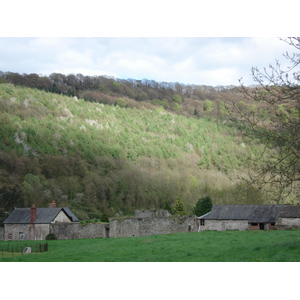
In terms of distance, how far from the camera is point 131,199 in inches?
2778

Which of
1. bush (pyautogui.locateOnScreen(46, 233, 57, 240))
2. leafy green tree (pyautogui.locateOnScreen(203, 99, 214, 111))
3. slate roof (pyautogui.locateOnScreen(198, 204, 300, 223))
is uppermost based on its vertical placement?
leafy green tree (pyautogui.locateOnScreen(203, 99, 214, 111))

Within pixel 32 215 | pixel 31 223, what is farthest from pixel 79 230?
pixel 32 215

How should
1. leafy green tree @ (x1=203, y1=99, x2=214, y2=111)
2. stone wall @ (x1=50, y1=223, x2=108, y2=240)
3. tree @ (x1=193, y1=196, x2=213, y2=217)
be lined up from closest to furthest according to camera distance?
1. stone wall @ (x1=50, y1=223, x2=108, y2=240)
2. tree @ (x1=193, y1=196, x2=213, y2=217)
3. leafy green tree @ (x1=203, y1=99, x2=214, y2=111)

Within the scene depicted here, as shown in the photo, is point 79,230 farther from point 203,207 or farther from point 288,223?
point 288,223

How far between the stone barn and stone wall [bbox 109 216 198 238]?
24.0 ft

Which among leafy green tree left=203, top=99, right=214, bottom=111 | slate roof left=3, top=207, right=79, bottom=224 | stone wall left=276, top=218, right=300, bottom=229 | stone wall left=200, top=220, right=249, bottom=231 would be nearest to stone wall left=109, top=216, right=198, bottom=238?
stone wall left=200, top=220, right=249, bottom=231

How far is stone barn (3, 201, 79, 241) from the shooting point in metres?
42.5

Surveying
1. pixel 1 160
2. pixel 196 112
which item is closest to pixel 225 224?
pixel 1 160

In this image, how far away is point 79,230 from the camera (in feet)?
132

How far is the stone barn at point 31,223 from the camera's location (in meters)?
42.5

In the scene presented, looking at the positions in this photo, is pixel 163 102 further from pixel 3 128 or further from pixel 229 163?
pixel 3 128

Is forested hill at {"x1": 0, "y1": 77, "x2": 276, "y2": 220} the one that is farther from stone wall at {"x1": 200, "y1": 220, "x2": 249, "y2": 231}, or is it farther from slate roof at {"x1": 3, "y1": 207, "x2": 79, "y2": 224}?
slate roof at {"x1": 3, "y1": 207, "x2": 79, "y2": 224}

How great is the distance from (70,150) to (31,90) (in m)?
30.7

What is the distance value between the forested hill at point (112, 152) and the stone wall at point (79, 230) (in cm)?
1119
